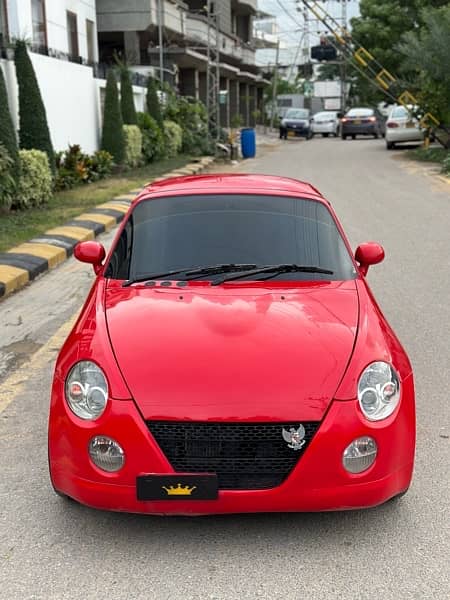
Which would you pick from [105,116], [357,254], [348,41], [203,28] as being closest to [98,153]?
[105,116]

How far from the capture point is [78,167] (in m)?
18.5

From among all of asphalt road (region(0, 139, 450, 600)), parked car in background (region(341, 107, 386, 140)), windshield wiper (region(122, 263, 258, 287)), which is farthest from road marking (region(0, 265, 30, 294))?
parked car in background (region(341, 107, 386, 140))

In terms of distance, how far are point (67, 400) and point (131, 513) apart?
0.60 metres

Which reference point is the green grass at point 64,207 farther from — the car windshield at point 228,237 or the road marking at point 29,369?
the car windshield at point 228,237

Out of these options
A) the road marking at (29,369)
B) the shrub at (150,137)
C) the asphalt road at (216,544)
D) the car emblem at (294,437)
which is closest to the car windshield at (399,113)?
the shrub at (150,137)

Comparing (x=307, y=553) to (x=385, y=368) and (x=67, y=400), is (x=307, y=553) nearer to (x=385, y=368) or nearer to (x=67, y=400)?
(x=385, y=368)

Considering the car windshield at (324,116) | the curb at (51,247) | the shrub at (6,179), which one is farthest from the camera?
the car windshield at (324,116)

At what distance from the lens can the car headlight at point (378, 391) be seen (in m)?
3.38

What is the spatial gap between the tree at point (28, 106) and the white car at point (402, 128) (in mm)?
18488

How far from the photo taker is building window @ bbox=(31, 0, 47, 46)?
2126 centimetres

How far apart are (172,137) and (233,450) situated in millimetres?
26160

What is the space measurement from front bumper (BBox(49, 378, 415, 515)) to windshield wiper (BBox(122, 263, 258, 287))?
1.18 metres

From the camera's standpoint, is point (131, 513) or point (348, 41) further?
point (348, 41)

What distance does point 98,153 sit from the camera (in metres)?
20.5
